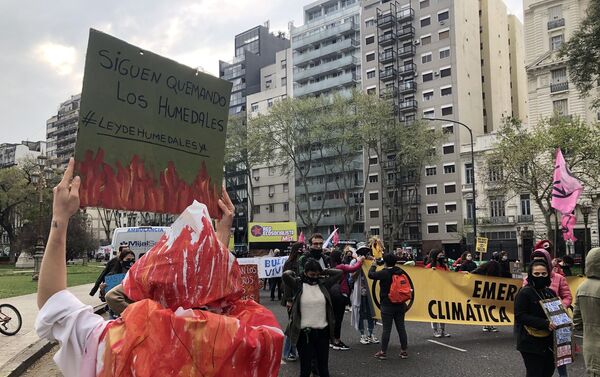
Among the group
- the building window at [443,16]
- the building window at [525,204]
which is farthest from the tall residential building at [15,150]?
the building window at [525,204]

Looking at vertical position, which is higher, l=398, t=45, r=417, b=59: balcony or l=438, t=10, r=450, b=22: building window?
l=438, t=10, r=450, b=22: building window

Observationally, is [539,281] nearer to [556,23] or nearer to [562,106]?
[562,106]

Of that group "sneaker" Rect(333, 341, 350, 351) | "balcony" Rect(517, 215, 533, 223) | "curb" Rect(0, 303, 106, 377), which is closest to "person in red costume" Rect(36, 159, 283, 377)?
"curb" Rect(0, 303, 106, 377)

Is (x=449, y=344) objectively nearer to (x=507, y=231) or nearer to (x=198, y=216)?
(x=198, y=216)

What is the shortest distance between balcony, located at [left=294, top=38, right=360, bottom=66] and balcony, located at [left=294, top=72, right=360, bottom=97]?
3.55 m

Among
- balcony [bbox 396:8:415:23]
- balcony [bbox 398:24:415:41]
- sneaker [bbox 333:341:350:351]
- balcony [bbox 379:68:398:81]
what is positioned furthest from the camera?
balcony [bbox 396:8:415:23]

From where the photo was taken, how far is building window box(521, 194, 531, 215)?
51.9m

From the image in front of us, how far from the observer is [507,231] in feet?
174

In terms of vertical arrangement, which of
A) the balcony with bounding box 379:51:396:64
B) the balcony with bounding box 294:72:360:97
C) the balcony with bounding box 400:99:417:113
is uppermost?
the balcony with bounding box 379:51:396:64

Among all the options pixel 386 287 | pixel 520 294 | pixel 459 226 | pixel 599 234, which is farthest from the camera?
pixel 459 226

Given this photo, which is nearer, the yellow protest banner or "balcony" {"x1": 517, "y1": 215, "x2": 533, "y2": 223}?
the yellow protest banner

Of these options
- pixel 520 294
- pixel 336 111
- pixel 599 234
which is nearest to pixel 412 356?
pixel 520 294

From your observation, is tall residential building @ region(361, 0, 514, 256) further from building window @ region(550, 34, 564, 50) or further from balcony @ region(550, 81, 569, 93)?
building window @ region(550, 34, 564, 50)

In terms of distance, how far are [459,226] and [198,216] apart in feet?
193
